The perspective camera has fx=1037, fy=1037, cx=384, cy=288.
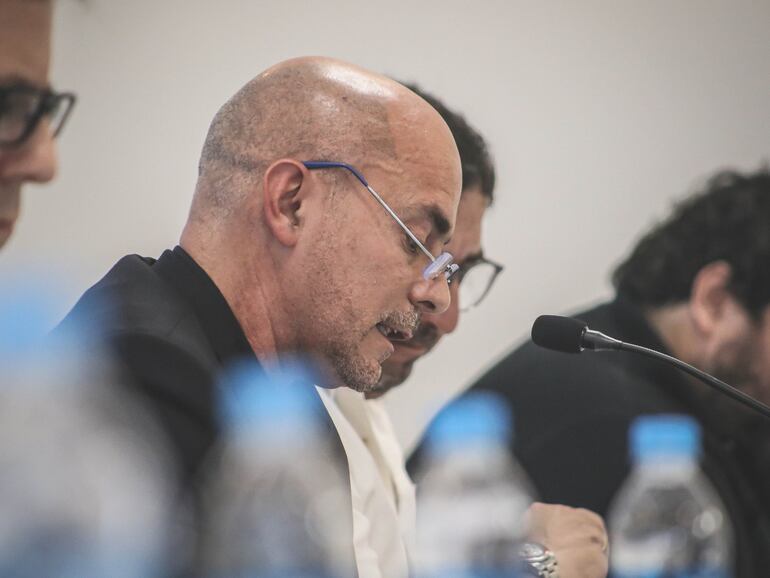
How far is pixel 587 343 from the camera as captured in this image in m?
1.10

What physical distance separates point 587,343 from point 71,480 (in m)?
0.69

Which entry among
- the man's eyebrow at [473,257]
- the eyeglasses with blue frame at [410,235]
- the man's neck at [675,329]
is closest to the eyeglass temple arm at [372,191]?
the eyeglasses with blue frame at [410,235]

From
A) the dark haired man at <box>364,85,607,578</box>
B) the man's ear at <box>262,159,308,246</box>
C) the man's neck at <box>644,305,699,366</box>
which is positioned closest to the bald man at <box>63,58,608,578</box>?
the man's ear at <box>262,159,308,246</box>

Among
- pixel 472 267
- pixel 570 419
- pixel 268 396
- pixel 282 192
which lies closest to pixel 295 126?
pixel 282 192

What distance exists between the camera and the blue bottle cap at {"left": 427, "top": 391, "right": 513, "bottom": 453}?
156 cm

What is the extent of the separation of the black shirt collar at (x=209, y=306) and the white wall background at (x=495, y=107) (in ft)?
1.38

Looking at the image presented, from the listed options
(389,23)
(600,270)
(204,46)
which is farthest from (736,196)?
(204,46)

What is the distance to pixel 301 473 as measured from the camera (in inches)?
30.3

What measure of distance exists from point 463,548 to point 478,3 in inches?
54.7

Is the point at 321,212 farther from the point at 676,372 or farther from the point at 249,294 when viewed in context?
the point at 676,372

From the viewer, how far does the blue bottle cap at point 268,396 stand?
937 millimetres

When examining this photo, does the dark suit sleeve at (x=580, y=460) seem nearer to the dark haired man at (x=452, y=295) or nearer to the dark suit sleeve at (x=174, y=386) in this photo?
the dark haired man at (x=452, y=295)

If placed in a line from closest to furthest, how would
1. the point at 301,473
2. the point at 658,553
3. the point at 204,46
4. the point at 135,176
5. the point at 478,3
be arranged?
1. the point at 301,473
2. the point at 658,553
3. the point at 135,176
4. the point at 204,46
5. the point at 478,3

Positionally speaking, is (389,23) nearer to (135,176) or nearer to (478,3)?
(478,3)
